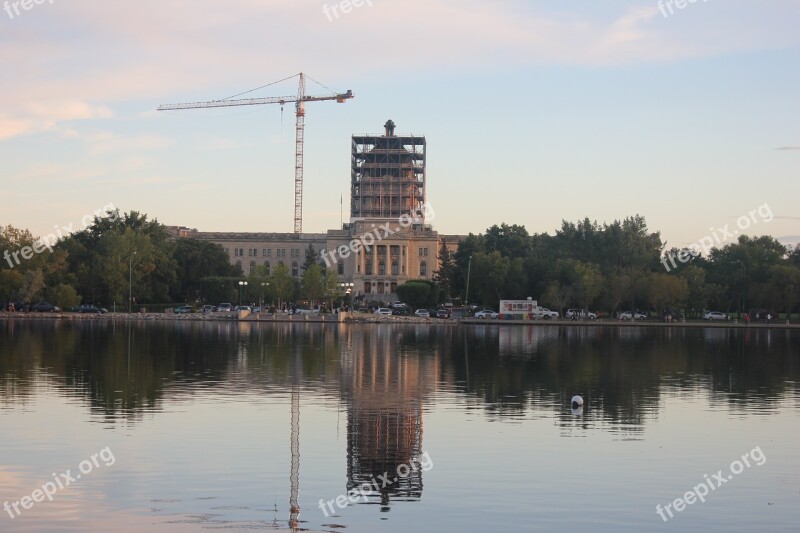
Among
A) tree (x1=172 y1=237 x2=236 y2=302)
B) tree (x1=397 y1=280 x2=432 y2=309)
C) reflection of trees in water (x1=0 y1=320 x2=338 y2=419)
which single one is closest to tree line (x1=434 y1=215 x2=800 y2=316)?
tree (x1=397 y1=280 x2=432 y2=309)

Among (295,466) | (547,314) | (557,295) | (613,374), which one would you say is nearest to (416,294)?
(547,314)

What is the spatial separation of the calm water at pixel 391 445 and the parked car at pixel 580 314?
8410 cm

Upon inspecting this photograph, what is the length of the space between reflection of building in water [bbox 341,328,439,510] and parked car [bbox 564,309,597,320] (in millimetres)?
81726

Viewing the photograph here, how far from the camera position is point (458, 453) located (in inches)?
1005

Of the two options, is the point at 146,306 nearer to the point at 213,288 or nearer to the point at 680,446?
the point at 213,288

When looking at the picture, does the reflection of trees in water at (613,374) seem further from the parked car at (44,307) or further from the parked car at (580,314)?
the parked car at (44,307)

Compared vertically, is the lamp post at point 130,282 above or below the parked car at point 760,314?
above

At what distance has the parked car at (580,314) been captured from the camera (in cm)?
13562

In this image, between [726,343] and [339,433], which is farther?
[726,343]

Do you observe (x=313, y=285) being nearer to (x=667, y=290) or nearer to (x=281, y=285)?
(x=281, y=285)

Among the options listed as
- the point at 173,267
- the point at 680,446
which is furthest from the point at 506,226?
the point at 680,446

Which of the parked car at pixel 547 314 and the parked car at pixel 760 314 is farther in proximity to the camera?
the parked car at pixel 547 314

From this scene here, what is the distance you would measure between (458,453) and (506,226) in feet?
464

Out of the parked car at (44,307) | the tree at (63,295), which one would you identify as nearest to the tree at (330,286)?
the tree at (63,295)
